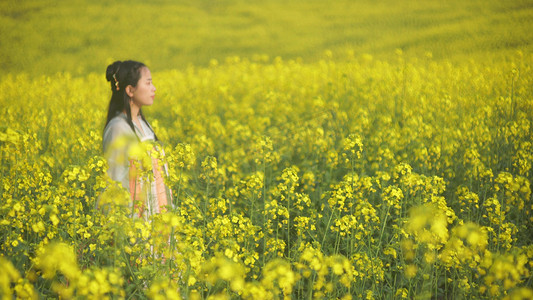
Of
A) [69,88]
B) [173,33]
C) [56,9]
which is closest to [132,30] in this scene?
[173,33]

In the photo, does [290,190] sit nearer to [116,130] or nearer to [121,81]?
[116,130]

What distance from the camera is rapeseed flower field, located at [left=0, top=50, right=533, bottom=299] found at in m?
1.93

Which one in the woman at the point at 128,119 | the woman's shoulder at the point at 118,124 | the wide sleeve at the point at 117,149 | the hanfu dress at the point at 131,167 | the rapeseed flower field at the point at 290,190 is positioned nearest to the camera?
the rapeseed flower field at the point at 290,190

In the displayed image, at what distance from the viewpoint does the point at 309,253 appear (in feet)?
6.01

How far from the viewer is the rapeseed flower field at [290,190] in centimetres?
193

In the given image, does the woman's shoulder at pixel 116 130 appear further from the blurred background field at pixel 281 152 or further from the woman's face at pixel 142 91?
the woman's face at pixel 142 91

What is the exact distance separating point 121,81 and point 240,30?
910cm

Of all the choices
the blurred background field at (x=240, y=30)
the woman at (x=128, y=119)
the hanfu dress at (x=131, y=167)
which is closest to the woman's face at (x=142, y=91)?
the woman at (x=128, y=119)

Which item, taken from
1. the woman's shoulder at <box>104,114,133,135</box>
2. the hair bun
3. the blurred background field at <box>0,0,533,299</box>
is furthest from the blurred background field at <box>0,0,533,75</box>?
the woman's shoulder at <box>104,114,133,135</box>

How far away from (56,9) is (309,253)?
8017 mm

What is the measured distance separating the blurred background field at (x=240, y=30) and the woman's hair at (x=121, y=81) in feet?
16.9

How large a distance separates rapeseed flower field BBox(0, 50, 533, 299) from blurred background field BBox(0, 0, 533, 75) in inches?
21.1

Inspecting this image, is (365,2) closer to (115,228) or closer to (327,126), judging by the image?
(327,126)

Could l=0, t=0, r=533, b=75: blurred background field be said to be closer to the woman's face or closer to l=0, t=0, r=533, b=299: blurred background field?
l=0, t=0, r=533, b=299: blurred background field
